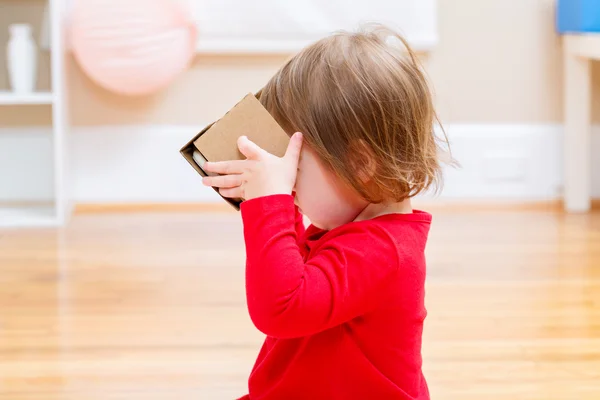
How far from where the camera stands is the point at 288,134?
3.05ft

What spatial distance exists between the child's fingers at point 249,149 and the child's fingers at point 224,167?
1cm

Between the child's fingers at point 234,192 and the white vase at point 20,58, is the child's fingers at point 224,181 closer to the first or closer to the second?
the child's fingers at point 234,192

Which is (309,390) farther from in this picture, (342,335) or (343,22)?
(343,22)

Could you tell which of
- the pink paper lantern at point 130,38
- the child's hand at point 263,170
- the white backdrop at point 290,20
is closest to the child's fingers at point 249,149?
the child's hand at point 263,170

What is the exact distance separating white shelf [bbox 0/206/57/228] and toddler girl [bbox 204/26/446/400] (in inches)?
68.7

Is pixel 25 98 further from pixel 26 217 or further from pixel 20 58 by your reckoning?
pixel 26 217

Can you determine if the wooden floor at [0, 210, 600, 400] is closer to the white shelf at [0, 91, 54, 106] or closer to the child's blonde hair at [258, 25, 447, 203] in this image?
the white shelf at [0, 91, 54, 106]

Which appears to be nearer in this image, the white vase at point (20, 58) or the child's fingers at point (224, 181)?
the child's fingers at point (224, 181)

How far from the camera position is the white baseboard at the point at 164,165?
281 centimetres

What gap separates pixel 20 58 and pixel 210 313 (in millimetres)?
1245

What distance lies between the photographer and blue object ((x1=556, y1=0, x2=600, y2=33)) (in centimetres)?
250

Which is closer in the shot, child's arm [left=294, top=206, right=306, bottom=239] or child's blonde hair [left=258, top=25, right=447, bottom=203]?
child's blonde hair [left=258, top=25, right=447, bottom=203]

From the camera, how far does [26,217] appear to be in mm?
2609

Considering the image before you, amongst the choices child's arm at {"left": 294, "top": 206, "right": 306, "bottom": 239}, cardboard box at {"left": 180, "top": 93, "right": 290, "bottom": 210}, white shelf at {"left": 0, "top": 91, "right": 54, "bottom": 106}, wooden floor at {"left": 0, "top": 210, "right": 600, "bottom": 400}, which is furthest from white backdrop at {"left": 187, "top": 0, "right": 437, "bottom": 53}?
cardboard box at {"left": 180, "top": 93, "right": 290, "bottom": 210}
